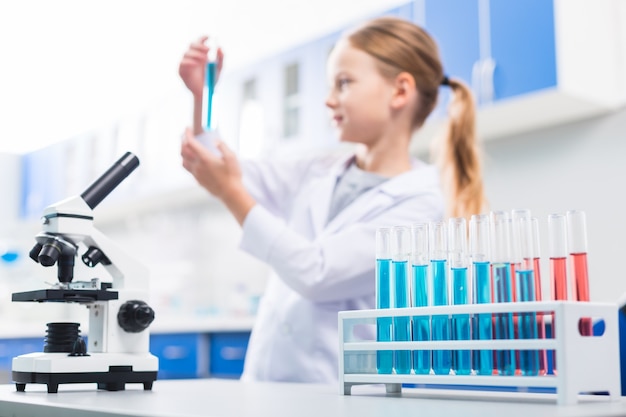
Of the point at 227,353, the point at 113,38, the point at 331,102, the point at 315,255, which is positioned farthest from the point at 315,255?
the point at 113,38

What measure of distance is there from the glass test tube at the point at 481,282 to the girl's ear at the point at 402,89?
2.37ft

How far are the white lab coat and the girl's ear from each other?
14 centimetres

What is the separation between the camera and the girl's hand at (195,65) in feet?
4.81

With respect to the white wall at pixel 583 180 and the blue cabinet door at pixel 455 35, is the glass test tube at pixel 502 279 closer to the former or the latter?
the white wall at pixel 583 180

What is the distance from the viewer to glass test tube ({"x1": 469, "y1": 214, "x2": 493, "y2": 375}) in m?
0.86

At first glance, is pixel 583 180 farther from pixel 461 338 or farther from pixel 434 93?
pixel 461 338

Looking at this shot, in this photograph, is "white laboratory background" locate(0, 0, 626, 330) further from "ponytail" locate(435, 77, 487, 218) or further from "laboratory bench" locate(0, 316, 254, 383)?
"laboratory bench" locate(0, 316, 254, 383)

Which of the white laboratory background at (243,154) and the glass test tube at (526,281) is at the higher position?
the white laboratory background at (243,154)

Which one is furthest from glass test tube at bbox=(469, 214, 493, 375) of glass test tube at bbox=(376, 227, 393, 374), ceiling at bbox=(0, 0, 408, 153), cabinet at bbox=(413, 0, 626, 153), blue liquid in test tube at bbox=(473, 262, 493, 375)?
ceiling at bbox=(0, 0, 408, 153)

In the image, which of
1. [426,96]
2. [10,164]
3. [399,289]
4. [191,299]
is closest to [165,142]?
[191,299]

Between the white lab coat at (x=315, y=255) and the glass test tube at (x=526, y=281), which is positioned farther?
the white lab coat at (x=315, y=255)

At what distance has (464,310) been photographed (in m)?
0.87

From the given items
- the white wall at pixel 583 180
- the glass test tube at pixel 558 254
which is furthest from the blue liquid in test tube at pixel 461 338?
the white wall at pixel 583 180

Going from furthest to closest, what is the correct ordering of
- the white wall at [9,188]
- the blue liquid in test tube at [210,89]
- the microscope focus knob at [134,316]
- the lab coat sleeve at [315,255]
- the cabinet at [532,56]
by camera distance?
the white wall at [9,188], the cabinet at [532,56], the blue liquid in test tube at [210,89], the lab coat sleeve at [315,255], the microscope focus knob at [134,316]
